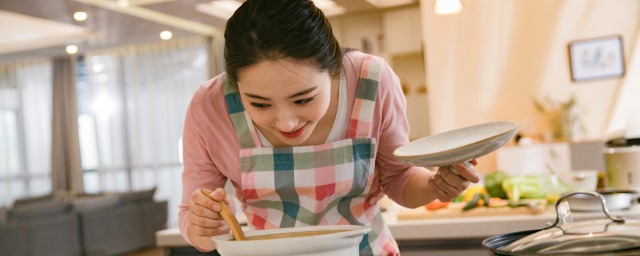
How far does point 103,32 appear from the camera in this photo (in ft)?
29.1

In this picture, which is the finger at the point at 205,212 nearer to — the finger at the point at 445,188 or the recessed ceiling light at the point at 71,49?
the finger at the point at 445,188

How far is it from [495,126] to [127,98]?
946 cm

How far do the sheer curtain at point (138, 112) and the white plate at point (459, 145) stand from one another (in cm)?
863

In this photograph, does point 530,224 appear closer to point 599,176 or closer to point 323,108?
point 599,176

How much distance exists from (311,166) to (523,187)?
1.45m

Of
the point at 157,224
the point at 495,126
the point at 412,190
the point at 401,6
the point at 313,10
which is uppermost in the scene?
the point at 401,6

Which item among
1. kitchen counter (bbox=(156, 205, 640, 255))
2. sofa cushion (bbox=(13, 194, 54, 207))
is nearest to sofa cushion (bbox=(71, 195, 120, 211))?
sofa cushion (bbox=(13, 194, 54, 207))

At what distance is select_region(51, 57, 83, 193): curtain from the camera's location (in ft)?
33.3

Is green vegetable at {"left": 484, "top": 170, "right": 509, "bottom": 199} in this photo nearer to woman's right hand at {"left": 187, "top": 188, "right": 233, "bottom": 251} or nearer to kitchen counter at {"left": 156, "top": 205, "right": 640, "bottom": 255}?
kitchen counter at {"left": 156, "top": 205, "right": 640, "bottom": 255}

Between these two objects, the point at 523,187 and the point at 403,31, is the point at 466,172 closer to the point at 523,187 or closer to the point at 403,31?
the point at 523,187

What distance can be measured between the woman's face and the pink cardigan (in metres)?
0.19

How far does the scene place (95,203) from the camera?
7.75 m

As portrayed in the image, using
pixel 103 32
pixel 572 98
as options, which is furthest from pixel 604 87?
pixel 103 32

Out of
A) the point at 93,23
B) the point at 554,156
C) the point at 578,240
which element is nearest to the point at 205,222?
the point at 578,240
